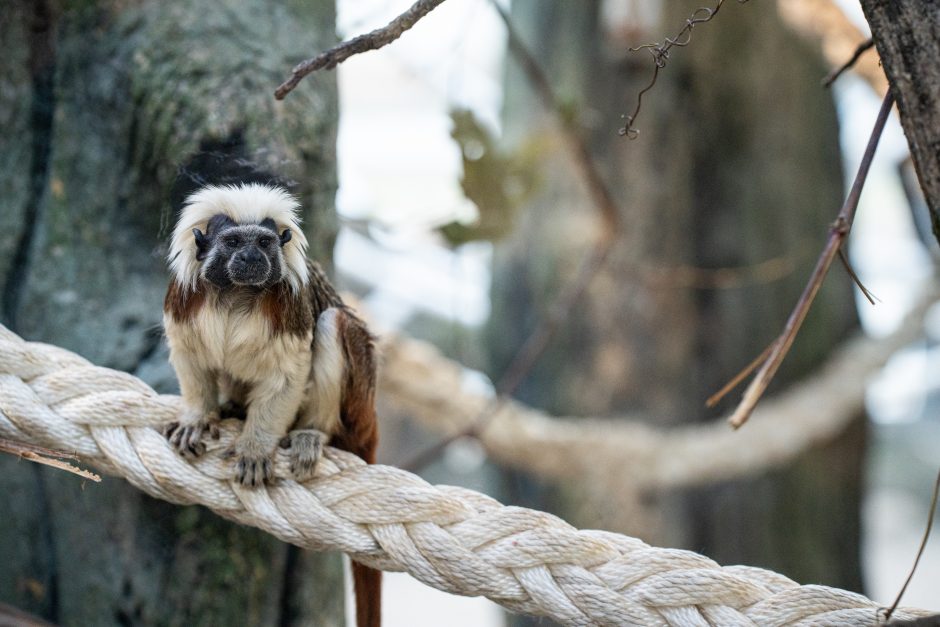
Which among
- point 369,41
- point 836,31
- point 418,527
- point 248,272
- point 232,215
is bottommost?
point 418,527

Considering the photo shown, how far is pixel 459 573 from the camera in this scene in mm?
1557

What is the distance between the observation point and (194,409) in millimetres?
1832

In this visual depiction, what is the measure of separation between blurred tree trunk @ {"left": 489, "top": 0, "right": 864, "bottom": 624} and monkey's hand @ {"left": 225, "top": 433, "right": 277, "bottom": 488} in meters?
2.76

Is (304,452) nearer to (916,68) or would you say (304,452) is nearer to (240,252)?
(240,252)

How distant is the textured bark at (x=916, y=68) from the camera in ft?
4.40

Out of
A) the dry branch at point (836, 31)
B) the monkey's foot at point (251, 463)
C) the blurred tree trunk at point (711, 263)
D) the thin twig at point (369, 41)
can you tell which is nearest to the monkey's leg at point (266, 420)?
the monkey's foot at point (251, 463)

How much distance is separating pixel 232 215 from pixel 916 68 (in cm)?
127

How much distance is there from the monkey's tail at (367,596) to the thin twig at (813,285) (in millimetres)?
889

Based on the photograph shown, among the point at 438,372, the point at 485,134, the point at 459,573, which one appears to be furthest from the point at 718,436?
the point at 459,573

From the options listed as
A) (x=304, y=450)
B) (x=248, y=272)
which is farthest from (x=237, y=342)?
(x=304, y=450)

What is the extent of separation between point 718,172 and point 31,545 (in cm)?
352

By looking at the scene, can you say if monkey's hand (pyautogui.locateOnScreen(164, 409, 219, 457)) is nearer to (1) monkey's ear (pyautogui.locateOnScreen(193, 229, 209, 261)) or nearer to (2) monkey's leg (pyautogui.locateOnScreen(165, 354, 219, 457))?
(2) monkey's leg (pyautogui.locateOnScreen(165, 354, 219, 457))

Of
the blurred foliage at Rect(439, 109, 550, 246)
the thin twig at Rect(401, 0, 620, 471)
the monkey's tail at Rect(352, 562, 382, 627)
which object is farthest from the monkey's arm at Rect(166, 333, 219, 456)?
the blurred foliage at Rect(439, 109, 550, 246)

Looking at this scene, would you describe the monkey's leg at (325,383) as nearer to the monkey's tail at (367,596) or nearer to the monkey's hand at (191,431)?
the monkey's hand at (191,431)
